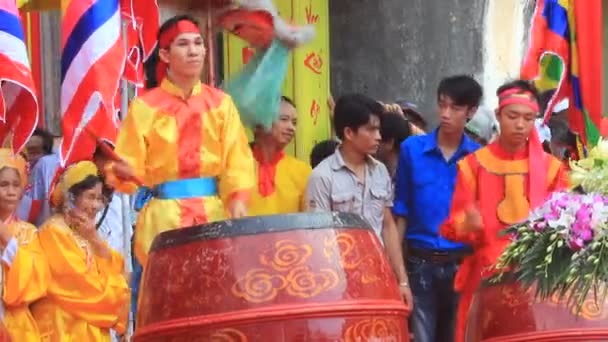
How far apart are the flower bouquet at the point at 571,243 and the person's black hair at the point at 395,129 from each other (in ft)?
8.98

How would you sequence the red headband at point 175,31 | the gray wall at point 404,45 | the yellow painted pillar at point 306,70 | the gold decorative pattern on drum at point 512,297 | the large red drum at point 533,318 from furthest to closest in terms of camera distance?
the gray wall at point 404,45 → the yellow painted pillar at point 306,70 → the red headband at point 175,31 → the gold decorative pattern on drum at point 512,297 → the large red drum at point 533,318

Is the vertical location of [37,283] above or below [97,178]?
below

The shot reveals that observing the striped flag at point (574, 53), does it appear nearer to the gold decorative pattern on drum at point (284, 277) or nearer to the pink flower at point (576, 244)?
the pink flower at point (576, 244)

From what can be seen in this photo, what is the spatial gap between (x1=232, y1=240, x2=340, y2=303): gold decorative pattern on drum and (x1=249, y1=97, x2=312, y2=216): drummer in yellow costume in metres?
2.77

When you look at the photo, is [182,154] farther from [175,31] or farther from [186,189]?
[175,31]

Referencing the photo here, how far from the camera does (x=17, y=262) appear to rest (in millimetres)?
6590

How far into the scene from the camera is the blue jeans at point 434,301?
23.1ft

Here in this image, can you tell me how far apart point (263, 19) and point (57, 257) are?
146 cm

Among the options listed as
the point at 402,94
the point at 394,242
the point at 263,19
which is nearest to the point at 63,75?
the point at 263,19

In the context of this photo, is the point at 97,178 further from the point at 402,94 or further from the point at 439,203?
the point at 402,94

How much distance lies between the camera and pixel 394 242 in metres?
7.12

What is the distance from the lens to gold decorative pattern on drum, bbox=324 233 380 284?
4.51m

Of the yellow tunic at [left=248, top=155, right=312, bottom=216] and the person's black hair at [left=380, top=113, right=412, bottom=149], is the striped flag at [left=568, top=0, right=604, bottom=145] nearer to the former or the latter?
the person's black hair at [left=380, top=113, right=412, bottom=149]

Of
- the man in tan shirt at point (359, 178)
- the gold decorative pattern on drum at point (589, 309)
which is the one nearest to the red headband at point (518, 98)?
the man in tan shirt at point (359, 178)
